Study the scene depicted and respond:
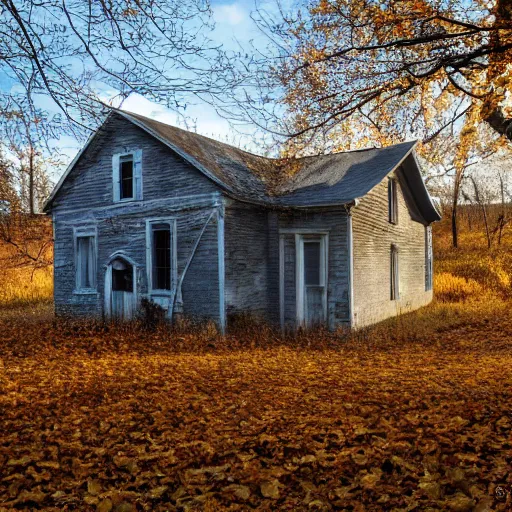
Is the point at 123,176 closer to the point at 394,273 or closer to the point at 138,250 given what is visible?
the point at 138,250

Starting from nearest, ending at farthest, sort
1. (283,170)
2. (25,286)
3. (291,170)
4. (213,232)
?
(291,170)
(213,232)
(283,170)
(25,286)

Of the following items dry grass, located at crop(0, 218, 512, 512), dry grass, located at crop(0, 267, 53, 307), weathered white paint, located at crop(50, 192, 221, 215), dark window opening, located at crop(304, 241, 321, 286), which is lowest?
Result: dry grass, located at crop(0, 218, 512, 512)

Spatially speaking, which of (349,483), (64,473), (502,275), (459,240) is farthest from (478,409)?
(459,240)

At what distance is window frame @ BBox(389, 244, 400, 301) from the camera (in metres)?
16.9

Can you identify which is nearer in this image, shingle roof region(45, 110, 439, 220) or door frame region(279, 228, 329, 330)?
shingle roof region(45, 110, 439, 220)

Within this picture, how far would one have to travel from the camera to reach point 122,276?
14602 mm

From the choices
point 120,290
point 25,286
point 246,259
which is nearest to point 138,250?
point 120,290

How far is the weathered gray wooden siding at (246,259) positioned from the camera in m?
12.8

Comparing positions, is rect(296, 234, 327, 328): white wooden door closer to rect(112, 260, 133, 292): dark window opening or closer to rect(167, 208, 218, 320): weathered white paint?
rect(167, 208, 218, 320): weathered white paint

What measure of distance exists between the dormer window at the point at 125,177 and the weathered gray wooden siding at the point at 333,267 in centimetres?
511

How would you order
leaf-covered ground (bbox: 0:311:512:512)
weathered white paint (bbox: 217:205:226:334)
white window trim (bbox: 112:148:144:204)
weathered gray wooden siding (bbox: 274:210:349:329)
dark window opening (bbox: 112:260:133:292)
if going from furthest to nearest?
dark window opening (bbox: 112:260:133:292) → white window trim (bbox: 112:148:144:204) → weathered gray wooden siding (bbox: 274:210:349:329) → weathered white paint (bbox: 217:205:226:334) → leaf-covered ground (bbox: 0:311:512:512)

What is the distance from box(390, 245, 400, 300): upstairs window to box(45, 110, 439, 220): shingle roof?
3122mm

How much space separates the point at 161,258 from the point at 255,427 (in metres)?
9.05

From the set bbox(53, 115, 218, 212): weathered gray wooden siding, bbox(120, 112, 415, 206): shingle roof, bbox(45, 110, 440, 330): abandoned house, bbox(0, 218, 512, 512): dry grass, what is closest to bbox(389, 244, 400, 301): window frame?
bbox(45, 110, 440, 330): abandoned house
